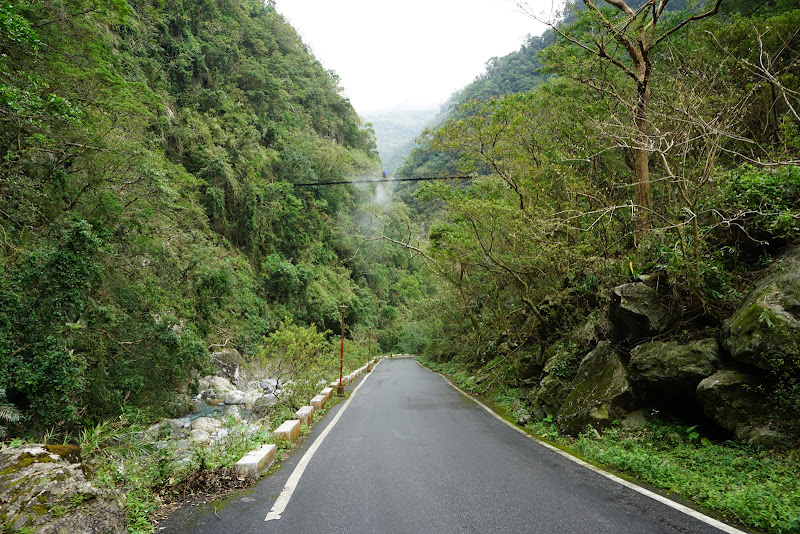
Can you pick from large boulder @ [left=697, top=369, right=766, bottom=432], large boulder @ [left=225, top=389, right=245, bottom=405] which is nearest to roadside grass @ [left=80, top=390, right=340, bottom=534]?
large boulder @ [left=697, top=369, right=766, bottom=432]

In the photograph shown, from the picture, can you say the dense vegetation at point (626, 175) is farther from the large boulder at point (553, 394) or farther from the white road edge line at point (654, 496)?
the white road edge line at point (654, 496)

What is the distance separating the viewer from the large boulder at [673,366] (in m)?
5.20

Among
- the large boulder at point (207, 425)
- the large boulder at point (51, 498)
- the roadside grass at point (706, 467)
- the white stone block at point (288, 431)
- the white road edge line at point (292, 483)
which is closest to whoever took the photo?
the large boulder at point (51, 498)

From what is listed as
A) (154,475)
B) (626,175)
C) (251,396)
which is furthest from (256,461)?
(251,396)

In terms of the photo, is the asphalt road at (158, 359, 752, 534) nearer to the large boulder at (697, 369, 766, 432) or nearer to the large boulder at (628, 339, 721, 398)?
the large boulder at (697, 369, 766, 432)

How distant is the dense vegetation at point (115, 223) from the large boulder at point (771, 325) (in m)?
11.4

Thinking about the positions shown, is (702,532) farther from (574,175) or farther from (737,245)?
(574,175)

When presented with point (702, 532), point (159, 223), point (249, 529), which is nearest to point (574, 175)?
point (702, 532)

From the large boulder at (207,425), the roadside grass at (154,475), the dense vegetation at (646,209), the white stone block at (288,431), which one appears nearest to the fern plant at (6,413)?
the large boulder at (207,425)

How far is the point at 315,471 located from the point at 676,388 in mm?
4922

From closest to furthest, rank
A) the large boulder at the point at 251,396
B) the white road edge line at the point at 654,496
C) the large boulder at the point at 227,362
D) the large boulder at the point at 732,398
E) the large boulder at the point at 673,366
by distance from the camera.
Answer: the white road edge line at the point at 654,496, the large boulder at the point at 732,398, the large boulder at the point at 673,366, the large boulder at the point at 251,396, the large boulder at the point at 227,362

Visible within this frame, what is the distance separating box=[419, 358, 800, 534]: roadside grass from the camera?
3271 mm

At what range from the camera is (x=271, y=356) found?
461 inches

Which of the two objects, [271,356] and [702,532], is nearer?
[702,532]
